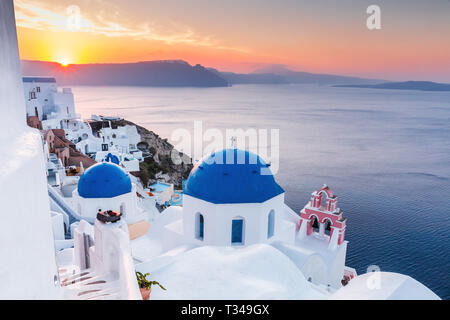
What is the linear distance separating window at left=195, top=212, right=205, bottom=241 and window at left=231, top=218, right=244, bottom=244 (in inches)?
34.6

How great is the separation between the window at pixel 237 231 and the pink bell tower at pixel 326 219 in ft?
11.9

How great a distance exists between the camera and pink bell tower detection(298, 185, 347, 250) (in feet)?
36.7

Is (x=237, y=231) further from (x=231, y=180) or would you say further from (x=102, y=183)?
(x=102, y=183)

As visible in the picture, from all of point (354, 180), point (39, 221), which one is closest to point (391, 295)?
point (39, 221)

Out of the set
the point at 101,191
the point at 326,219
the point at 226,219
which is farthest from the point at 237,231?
the point at 101,191

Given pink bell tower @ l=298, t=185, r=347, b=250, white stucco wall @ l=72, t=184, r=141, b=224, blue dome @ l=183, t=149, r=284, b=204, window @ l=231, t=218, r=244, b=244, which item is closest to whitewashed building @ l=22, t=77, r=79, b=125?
white stucco wall @ l=72, t=184, r=141, b=224

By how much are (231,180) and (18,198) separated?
7010 mm

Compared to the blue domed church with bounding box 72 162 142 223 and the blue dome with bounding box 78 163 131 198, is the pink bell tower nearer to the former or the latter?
the blue domed church with bounding box 72 162 142 223

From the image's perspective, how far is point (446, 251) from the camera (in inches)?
839

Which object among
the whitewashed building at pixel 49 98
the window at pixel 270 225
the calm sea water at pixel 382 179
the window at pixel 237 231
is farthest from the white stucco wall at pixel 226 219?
the whitewashed building at pixel 49 98

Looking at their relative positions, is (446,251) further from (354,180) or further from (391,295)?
(391,295)

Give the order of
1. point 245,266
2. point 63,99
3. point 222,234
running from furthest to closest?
1. point 63,99
2. point 222,234
3. point 245,266

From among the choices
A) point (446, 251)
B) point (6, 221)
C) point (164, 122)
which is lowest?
point (446, 251)

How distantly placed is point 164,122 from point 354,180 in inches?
2003
